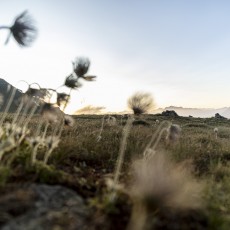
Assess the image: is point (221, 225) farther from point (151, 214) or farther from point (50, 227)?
point (50, 227)

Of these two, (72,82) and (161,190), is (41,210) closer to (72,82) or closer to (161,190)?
(161,190)

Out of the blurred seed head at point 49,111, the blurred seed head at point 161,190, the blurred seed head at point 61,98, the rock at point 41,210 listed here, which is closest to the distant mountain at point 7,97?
the blurred seed head at point 49,111

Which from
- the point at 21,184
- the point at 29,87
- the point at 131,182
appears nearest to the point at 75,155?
the point at 29,87

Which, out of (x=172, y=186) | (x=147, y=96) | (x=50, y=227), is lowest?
(x=50, y=227)

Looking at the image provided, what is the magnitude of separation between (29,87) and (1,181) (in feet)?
10.7

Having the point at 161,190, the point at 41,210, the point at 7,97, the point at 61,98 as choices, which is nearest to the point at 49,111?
the point at 61,98

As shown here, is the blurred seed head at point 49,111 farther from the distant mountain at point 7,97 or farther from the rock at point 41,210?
the rock at point 41,210

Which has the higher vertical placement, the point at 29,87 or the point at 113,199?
the point at 29,87

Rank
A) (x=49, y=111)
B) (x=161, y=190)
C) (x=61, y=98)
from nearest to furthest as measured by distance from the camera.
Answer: (x=161, y=190) < (x=49, y=111) < (x=61, y=98)

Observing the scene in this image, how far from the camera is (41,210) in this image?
491 cm

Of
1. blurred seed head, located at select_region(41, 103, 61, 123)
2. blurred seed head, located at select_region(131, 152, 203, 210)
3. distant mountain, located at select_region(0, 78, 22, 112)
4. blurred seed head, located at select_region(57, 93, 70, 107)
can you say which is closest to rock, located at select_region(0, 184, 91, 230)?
blurred seed head, located at select_region(131, 152, 203, 210)

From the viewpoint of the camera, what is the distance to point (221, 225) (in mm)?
5191

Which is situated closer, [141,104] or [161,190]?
[161,190]

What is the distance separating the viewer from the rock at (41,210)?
15.0ft
